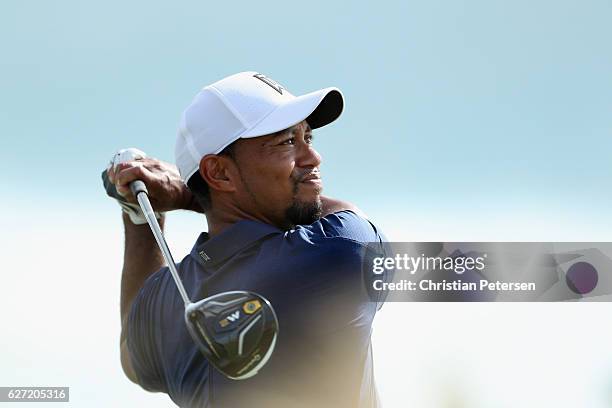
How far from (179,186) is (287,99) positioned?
66 cm

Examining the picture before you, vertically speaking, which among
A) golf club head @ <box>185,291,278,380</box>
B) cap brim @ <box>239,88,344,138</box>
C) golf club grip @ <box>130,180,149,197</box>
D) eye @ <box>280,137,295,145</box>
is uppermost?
cap brim @ <box>239,88,344,138</box>

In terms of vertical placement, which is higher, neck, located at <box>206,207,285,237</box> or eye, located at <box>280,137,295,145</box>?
eye, located at <box>280,137,295,145</box>

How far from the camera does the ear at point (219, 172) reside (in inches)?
148

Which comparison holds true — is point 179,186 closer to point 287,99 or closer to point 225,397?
point 287,99

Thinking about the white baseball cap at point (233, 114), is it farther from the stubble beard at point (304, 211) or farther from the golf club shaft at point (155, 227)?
the stubble beard at point (304, 211)

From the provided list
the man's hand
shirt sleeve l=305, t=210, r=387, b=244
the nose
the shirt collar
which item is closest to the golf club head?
the shirt collar

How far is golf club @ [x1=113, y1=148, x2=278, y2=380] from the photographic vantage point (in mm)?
3059

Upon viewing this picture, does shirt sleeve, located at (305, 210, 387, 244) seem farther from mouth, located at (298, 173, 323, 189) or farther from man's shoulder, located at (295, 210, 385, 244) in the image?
mouth, located at (298, 173, 323, 189)

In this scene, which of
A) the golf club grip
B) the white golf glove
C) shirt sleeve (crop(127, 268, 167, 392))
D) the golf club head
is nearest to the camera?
the golf club head

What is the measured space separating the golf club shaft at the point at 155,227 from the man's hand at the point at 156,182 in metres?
0.07

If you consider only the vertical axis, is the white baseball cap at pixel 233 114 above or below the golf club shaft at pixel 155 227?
above

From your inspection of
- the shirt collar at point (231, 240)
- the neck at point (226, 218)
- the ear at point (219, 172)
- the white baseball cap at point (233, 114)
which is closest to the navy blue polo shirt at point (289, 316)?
the shirt collar at point (231, 240)

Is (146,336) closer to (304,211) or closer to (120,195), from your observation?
(120,195)

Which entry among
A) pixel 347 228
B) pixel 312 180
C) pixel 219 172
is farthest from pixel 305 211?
pixel 219 172
